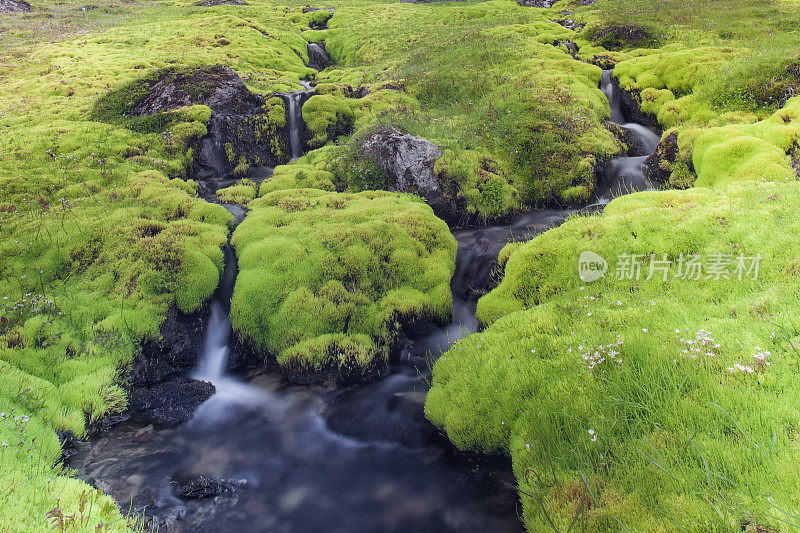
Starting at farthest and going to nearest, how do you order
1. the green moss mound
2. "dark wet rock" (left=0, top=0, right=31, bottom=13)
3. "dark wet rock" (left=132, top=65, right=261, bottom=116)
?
"dark wet rock" (left=0, top=0, right=31, bottom=13) < "dark wet rock" (left=132, top=65, right=261, bottom=116) < the green moss mound

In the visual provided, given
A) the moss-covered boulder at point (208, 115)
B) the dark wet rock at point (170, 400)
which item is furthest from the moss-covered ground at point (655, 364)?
the moss-covered boulder at point (208, 115)

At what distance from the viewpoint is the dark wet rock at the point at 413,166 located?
15352 mm

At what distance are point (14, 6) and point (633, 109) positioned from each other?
74.0 m

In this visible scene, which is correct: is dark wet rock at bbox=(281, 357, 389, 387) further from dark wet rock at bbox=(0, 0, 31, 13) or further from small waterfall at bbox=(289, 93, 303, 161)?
dark wet rock at bbox=(0, 0, 31, 13)

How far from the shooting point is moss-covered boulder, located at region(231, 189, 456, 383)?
358 inches

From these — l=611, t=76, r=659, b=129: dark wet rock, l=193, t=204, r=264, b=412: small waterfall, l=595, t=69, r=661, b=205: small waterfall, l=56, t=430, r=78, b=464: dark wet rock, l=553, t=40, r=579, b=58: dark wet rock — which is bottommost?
l=193, t=204, r=264, b=412: small waterfall

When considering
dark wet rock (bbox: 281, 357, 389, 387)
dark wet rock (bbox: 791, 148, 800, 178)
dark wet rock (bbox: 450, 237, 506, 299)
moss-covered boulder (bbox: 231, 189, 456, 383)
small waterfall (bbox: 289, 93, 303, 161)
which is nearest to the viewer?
dark wet rock (bbox: 281, 357, 389, 387)

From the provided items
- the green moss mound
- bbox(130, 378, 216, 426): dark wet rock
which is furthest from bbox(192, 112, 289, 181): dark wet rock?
the green moss mound

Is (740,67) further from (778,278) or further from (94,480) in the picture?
(94,480)

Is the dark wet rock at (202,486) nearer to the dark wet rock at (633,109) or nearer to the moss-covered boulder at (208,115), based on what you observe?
the moss-covered boulder at (208,115)

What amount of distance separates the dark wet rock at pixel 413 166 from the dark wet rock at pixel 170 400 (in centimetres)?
1026

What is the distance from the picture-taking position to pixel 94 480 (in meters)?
6.39

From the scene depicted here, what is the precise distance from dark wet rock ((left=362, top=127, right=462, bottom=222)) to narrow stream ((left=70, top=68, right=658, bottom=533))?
697 centimetres

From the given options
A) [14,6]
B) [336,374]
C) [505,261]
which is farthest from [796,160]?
[14,6]
